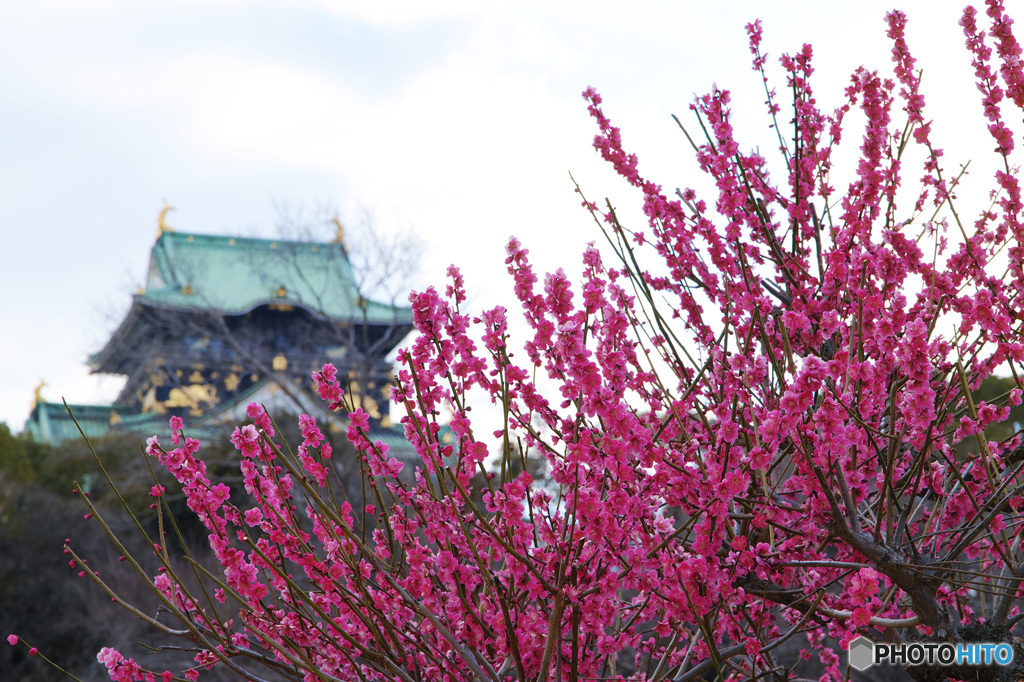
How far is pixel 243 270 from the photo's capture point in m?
25.0

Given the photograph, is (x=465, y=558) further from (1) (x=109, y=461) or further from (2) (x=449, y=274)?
(1) (x=109, y=461)

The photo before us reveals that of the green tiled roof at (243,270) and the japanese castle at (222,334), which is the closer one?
the japanese castle at (222,334)

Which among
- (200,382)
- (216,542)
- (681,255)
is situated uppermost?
(200,382)

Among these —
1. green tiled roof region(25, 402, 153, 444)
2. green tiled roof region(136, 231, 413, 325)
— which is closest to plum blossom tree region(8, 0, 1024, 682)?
green tiled roof region(136, 231, 413, 325)

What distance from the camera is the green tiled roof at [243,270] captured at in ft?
74.4

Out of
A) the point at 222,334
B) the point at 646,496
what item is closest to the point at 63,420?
the point at 222,334

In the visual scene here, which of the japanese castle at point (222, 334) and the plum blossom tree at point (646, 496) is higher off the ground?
the japanese castle at point (222, 334)

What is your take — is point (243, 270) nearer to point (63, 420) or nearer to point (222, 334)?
point (63, 420)

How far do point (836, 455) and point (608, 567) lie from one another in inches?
27.9

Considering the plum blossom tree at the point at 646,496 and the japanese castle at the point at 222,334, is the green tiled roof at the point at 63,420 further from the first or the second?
the plum blossom tree at the point at 646,496

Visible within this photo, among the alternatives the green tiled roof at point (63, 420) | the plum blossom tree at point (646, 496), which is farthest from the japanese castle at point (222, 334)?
the plum blossom tree at point (646, 496)

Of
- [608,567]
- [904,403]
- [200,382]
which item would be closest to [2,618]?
[200,382]

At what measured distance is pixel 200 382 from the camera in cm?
2089

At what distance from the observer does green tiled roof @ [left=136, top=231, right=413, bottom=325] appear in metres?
22.7
